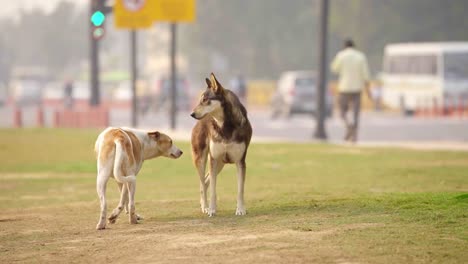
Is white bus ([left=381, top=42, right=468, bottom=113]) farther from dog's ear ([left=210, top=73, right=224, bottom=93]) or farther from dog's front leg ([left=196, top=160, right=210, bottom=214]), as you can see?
dog's ear ([left=210, top=73, right=224, bottom=93])

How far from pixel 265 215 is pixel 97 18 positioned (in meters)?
17.3

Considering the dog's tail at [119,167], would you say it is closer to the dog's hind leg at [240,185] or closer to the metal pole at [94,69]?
the dog's hind leg at [240,185]

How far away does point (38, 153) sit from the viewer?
1069 inches

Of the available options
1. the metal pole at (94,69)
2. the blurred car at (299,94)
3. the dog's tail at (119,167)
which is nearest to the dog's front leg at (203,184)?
the dog's tail at (119,167)

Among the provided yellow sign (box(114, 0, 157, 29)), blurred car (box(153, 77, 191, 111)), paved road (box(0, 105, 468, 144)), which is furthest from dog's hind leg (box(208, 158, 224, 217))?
blurred car (box(153, 77, 191, 111))

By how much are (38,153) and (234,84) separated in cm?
3337

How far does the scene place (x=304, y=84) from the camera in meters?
44.8

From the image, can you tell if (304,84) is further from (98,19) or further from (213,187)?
(213,187)

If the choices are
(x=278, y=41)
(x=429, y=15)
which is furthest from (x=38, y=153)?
(x=278, y=41)

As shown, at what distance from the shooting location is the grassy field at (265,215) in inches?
391

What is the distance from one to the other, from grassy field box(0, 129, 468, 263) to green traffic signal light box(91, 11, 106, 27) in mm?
7060

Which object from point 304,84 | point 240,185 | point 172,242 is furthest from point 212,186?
point 304,84

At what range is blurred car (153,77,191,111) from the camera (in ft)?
187

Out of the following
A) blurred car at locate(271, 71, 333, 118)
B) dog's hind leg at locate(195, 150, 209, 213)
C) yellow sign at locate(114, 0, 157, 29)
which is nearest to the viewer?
dog's hind leg at locate(195, 150, 209, 213)
